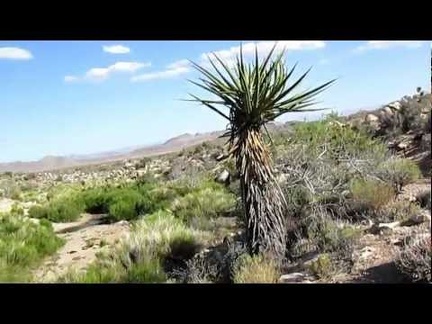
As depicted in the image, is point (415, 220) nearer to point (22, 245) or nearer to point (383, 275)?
point (383, 275)

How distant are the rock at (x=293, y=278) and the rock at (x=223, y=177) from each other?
112 centimetres

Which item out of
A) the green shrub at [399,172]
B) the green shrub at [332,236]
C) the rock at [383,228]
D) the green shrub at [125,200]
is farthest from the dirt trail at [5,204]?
the green shrub at [399,172]

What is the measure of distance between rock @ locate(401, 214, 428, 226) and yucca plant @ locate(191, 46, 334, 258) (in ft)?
3.48

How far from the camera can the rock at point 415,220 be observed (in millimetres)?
4348

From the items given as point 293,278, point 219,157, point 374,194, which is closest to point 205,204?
point 219,157

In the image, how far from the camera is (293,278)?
4.22 meters

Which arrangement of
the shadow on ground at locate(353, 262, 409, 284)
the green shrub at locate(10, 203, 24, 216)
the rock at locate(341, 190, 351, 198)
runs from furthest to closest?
the green shrub at locate(10, 203, 24, 216) → the rock at locate(341, 190, 351, 198) → the shadow on ground at locate(353, 262, 409, 284)

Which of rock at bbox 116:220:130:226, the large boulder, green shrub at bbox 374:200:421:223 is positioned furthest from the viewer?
rock at bbox 116:220:130:226

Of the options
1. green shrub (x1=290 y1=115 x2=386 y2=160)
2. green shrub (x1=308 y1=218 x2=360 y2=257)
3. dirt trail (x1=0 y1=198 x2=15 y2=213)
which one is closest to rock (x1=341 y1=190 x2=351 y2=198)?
green shrub (x1=308 y1=218 x2=360 y2=257)

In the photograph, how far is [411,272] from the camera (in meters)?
3.84

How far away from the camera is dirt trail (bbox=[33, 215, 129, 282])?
4.64 meters

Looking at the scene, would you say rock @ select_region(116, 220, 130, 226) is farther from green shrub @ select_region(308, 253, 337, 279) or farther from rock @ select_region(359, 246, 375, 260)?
rock @ select_region(359, 246, 375, 260)

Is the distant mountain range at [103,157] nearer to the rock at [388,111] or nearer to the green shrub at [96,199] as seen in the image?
the green shrub at [96,199]
